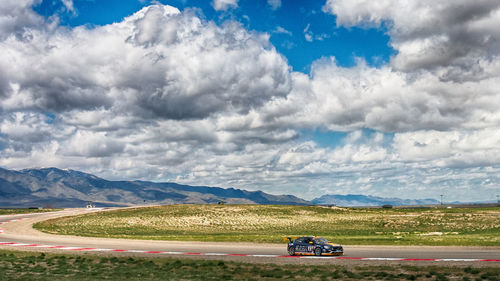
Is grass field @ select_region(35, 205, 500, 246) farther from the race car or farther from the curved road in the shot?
the race car

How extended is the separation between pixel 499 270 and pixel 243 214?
81.5m

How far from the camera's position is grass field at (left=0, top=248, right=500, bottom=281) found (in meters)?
24.9

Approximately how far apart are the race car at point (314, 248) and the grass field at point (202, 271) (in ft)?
20.5

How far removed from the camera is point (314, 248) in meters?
35.5

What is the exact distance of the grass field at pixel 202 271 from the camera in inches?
979

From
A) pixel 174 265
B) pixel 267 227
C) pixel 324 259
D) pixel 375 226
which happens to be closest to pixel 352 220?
pixel 375 226

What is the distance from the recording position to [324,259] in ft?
108

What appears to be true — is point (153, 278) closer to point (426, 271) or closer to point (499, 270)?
point (426, 271)

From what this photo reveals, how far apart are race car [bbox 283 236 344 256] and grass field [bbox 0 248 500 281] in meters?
6.25

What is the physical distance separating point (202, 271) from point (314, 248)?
11.0 m

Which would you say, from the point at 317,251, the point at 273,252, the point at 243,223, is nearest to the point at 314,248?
the point at 317,251

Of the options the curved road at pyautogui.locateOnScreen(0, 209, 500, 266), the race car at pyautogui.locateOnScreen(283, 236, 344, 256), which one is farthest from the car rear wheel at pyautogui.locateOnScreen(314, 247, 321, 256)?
the curved road at pyautogui.locateOnScreen(0, 209, 500, 266)

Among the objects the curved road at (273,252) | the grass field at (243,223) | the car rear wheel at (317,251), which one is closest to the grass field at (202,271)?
the curved road at (273,252)

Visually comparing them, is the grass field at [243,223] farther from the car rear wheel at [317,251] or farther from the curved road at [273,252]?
the car rear wheel at [317,251]
